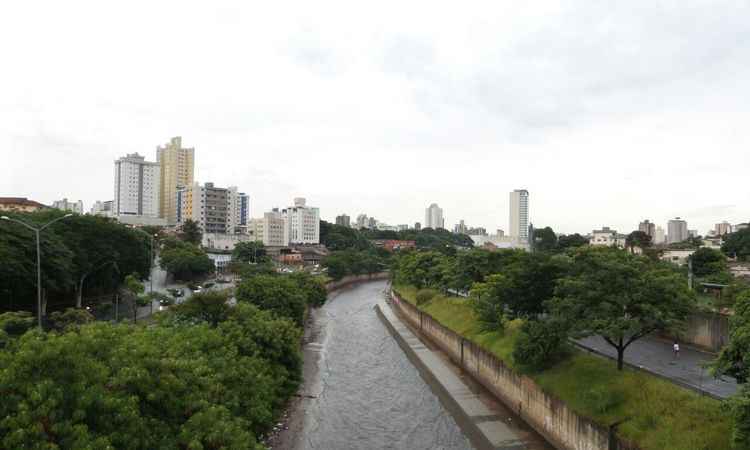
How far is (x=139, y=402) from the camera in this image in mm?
12594

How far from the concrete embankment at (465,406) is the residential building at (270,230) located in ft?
436

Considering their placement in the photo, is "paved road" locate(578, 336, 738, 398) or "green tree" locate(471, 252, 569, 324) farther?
"green tree" locate(471, 252, 569, 324)

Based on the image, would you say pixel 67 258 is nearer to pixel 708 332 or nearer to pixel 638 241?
pixel 708 332

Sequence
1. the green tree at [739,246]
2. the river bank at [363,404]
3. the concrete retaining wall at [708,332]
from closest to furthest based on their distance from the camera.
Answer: the river bank at [363,404] < the concrete retaining wall at [708,332] < the green tree at [739,246]

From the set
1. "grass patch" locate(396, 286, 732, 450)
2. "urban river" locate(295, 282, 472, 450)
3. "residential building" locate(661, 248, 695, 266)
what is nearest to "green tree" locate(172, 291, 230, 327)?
"urban river" locate(295, 282, 472, 450)

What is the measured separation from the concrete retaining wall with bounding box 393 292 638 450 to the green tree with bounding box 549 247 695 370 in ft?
13.4

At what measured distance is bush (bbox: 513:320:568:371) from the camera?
28.5m

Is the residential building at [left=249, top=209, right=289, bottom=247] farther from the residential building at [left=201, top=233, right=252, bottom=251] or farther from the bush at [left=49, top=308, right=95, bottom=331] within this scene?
the bush at [left=49, top=308, right=95, bottom=331]

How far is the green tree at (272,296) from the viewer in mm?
40875

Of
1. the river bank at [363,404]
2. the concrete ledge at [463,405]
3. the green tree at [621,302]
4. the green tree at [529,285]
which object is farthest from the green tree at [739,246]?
the green tree at [621,302]

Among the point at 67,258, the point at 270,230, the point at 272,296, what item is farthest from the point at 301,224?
the point at 272,296

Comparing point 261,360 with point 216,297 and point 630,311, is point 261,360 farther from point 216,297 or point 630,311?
point 630,311

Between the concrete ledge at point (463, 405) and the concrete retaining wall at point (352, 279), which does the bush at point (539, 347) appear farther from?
the concrete retaining wall at point (352, 279)

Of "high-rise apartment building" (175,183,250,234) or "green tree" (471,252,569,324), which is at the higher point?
"high-rise apartment building" (175,183,250,234)
